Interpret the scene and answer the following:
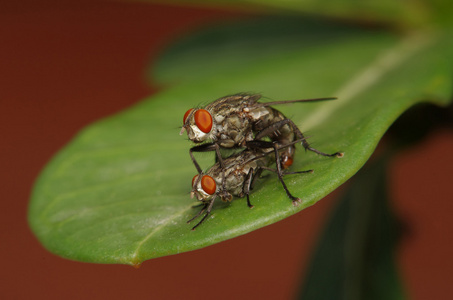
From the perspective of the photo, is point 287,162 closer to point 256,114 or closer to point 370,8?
point 256,114

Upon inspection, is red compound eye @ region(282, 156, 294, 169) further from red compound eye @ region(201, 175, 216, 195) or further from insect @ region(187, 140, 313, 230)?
red compound eye @ region(201, 175, 216, 195)

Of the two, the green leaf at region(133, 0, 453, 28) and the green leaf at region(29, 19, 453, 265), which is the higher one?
the green leaf at region(133, 0, 453, 28)

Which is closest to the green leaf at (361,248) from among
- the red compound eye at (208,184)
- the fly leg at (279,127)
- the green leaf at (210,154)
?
the green leaf at (210,154)

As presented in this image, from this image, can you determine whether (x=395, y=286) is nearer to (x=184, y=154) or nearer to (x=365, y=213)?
(x=365, y=213)

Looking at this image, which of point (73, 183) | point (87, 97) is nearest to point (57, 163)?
point (73, 183)

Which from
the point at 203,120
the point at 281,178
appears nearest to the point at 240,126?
the point at 203,120

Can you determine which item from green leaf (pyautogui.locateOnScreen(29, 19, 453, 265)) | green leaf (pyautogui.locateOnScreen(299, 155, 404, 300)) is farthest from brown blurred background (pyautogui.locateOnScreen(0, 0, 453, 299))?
green leaf (pyautogui.locateOnScreen(29, 19, 453, 265))

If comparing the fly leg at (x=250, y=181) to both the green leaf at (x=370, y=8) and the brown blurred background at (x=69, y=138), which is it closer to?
the green leaf at (x=370, y=8)
